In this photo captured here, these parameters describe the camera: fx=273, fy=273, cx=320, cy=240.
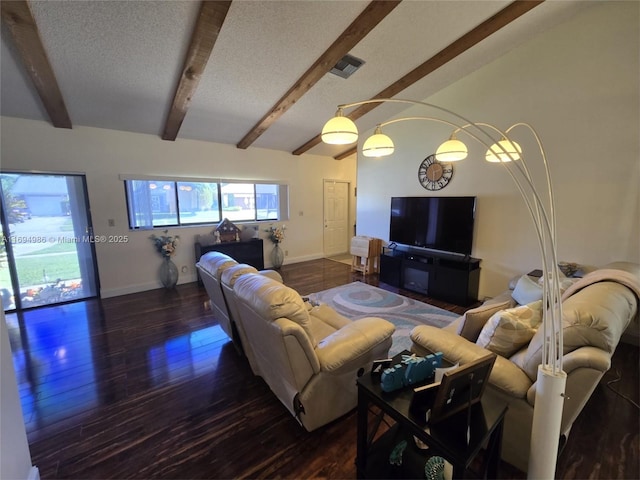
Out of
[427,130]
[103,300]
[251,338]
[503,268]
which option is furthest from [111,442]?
[427,130]

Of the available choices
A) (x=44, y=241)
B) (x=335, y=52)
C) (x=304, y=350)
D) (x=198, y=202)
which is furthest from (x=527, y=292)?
(x=44, y=241)

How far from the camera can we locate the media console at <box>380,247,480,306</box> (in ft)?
12.9

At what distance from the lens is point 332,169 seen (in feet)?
23.1

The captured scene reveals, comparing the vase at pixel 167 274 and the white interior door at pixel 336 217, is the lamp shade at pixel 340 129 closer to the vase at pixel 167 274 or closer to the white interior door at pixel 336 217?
the vase at pixel 167 274

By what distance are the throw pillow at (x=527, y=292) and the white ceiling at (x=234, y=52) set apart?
9.22 ft

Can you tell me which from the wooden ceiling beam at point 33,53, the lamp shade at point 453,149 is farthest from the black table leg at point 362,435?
the wooden ceiling beam at point 33,53

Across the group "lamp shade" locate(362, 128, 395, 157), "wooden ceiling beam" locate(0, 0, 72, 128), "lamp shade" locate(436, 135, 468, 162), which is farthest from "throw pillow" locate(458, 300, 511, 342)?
"wooden ceiling beam" locate(0, 0, 72, 128)

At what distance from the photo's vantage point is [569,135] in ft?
10.5

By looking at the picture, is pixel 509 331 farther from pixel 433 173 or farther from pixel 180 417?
→ pixel 433 173

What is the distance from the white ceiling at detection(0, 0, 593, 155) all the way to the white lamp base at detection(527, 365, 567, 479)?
314 centimetres

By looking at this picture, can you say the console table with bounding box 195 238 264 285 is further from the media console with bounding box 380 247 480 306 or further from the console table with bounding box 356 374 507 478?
the console table with bounding box 356 374 507 478

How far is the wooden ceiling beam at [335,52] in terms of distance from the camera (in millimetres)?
2525

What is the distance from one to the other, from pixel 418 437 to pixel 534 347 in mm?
835

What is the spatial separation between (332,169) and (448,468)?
6.46 metres
